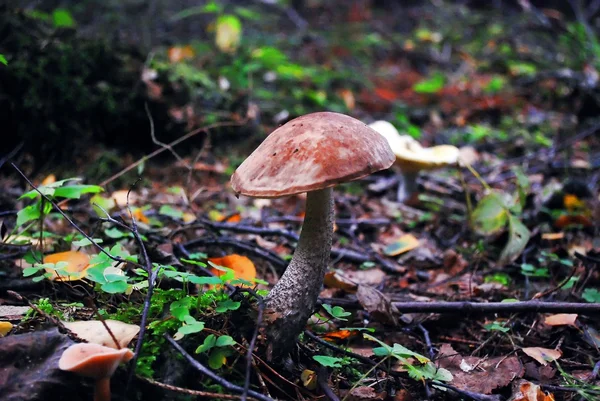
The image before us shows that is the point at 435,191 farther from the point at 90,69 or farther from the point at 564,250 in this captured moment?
the point at 90,69

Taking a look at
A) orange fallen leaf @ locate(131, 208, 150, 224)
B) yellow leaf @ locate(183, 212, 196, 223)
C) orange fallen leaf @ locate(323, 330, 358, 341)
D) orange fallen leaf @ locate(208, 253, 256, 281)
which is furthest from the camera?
yellow leaf @ locate(183, 212, 196, 223)

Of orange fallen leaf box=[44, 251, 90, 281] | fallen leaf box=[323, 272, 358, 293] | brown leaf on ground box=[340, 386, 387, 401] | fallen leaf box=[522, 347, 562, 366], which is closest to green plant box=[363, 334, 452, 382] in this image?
brown leaf on ground box=[340, 386, 387, 401]

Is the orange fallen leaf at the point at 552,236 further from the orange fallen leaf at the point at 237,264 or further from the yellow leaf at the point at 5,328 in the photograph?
the yellow leaf at the point at 5,328

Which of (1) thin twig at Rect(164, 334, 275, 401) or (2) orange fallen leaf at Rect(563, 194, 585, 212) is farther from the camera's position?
(2) orange fallen leaf at Rect(563, 194, 585, 212)

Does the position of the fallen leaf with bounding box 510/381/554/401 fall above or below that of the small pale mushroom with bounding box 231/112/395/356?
below

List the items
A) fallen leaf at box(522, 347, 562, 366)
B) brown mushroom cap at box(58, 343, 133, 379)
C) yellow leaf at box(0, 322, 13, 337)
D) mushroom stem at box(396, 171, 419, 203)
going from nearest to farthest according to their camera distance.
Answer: brown mushroom cap at box(58, 343, 133, 379) < yellow leaf at box(0, 322, 13, 337) < fallen leaf at box(522, 347, 562, 366) < mushroom stem at box(396, 171, 419, 203)

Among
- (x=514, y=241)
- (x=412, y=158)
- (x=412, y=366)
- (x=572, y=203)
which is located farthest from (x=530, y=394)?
(x=412, y=158)

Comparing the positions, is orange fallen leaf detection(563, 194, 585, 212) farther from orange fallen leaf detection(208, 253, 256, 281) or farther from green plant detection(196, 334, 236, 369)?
green plant detection(196, 334, 236, 369)

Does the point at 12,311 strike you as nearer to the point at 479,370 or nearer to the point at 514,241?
the point at 479,370
